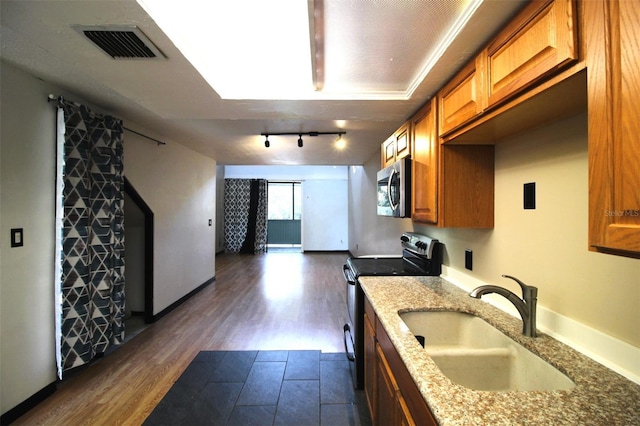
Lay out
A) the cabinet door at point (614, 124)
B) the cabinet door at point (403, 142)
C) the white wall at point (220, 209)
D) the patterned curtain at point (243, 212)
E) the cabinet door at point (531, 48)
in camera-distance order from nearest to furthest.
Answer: the cabinet door at point (614, 124)
the cabinet door at point (531, 48)
the cabinet door at point (403, 142)
the white wall at point (220, 209)
the patterned curtain at point (243, 212)

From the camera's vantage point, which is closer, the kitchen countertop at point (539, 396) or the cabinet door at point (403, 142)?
the kitchen countertop at point (539, 396)

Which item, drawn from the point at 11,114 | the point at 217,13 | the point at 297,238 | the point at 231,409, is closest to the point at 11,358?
the point at 231,409

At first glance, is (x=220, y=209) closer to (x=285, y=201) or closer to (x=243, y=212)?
(x=243, y=212)

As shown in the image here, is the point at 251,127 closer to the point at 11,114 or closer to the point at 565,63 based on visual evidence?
the point at 11,114

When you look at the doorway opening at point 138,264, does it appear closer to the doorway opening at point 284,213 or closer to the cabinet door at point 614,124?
the cabinet door at point 614,124

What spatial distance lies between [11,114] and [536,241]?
3.18 meters

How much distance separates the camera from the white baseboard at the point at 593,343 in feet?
2.62

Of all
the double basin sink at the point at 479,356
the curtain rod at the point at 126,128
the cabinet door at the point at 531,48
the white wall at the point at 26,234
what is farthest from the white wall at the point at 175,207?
the cabinet door at the point at 531,48

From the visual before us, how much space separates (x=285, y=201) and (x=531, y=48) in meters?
8.56

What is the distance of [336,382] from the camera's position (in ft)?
6.89

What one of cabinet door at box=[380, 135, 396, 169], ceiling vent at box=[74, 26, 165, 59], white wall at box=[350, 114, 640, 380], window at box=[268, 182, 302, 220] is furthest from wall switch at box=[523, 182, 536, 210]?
window at box=[268, 182, 302, 220]

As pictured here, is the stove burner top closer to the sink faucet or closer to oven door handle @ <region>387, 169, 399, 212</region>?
oven door handle @ <region>387, 169, 399, 212</region>

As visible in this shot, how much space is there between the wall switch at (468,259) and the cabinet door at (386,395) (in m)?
0.79

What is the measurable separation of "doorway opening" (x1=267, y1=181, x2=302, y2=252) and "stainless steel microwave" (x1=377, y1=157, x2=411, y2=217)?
7.14 m
